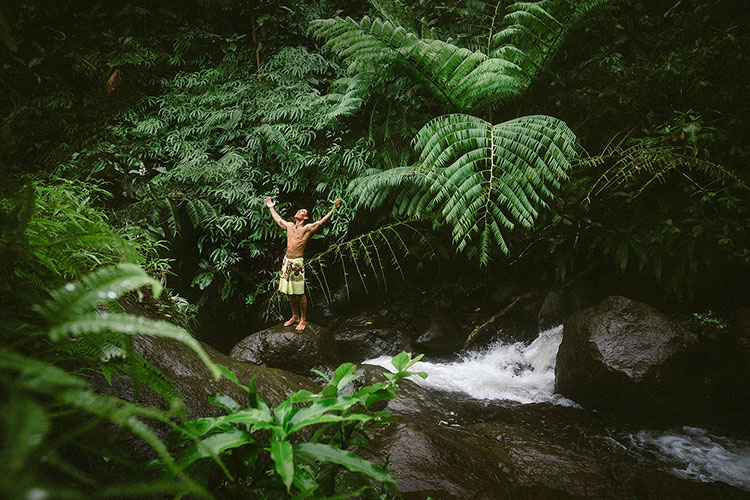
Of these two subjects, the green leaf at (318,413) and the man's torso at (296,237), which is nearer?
the green leaf at (318,413)

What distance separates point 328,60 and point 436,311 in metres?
3.84

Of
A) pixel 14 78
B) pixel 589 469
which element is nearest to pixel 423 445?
pixel 589 469

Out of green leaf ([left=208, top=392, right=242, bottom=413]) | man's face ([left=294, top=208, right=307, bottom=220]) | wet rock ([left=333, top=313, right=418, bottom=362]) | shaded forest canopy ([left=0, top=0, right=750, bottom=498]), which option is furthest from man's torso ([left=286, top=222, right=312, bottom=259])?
green leaf ([left=208, top=392, right=242, bottom=413])

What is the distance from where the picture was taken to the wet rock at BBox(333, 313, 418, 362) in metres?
4.39

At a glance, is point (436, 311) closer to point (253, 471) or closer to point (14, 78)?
point (253, 471)

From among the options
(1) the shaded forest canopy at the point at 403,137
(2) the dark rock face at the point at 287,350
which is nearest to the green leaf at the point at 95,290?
(1) the shaded forest canopy at the point at 403,137

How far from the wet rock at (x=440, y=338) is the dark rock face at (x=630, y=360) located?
4.47 ft

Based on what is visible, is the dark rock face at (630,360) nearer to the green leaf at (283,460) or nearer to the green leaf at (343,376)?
the green leaf at (343,376)

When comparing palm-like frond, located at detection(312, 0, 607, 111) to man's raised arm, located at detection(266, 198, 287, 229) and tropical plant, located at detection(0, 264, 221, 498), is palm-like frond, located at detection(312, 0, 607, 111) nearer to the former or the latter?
man's raised arm, located at detection(266, 198, 287, 229)

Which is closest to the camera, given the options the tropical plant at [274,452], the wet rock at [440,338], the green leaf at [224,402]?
the tropical plant at [274,452]

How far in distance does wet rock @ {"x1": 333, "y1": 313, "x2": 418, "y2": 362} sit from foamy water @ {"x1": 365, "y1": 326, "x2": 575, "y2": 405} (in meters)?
0.16

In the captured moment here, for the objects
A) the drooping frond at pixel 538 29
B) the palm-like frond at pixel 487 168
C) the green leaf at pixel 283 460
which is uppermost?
the drooping frond at pixel 538 29

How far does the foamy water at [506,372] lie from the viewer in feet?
11.4

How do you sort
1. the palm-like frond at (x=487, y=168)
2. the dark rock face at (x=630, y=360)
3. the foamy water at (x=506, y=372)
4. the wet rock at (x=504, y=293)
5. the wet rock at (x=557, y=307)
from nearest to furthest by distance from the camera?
the dark rock face at (x=630, y=360), the palm-like frond at (x=487, y=168), the foamy water at (x=506, y=372), the wet rock at (x=557, y=307), the wet rock at (x=504, y=293)
